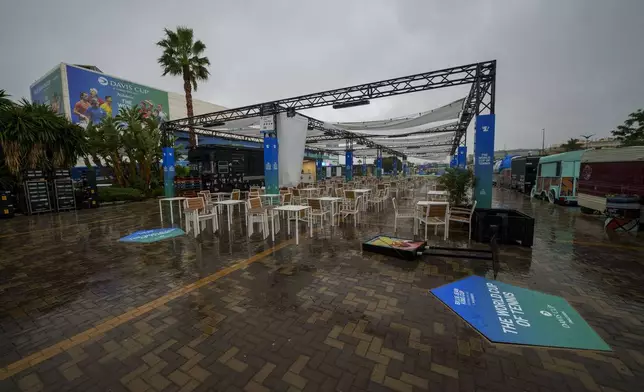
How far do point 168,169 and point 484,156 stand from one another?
52.6 ft

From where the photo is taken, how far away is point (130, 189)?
15.1 m

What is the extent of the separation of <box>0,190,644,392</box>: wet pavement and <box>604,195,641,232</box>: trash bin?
1.95 metres

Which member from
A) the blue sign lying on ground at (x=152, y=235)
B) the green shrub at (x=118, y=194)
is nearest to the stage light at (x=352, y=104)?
the blue sign lying on ground at (x=152, y=235)

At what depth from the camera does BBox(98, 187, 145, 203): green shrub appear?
1402cm

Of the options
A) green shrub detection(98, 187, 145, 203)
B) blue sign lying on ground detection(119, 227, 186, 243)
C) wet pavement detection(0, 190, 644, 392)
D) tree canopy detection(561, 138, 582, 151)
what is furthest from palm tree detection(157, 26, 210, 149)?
tree canopy detection(561, 138, 582, 151)

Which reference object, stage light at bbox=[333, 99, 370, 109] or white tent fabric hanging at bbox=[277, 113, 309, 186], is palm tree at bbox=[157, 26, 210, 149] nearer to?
white tent fabric hanging at bbox=[277, 113, 309, 186]

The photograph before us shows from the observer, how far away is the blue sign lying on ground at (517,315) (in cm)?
238

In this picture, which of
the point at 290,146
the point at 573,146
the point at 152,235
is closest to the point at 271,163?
the point at 290,146

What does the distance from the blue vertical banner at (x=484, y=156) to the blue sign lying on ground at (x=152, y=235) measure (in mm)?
8816

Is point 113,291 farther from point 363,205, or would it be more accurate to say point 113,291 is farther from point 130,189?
point 130,189

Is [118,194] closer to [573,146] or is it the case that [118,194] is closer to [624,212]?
[624,212]

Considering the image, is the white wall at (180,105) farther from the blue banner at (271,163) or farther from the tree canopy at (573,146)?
the tree canopy at (573,146)

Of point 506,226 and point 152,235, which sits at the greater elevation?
point 506,226

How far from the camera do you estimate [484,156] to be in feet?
25.8
